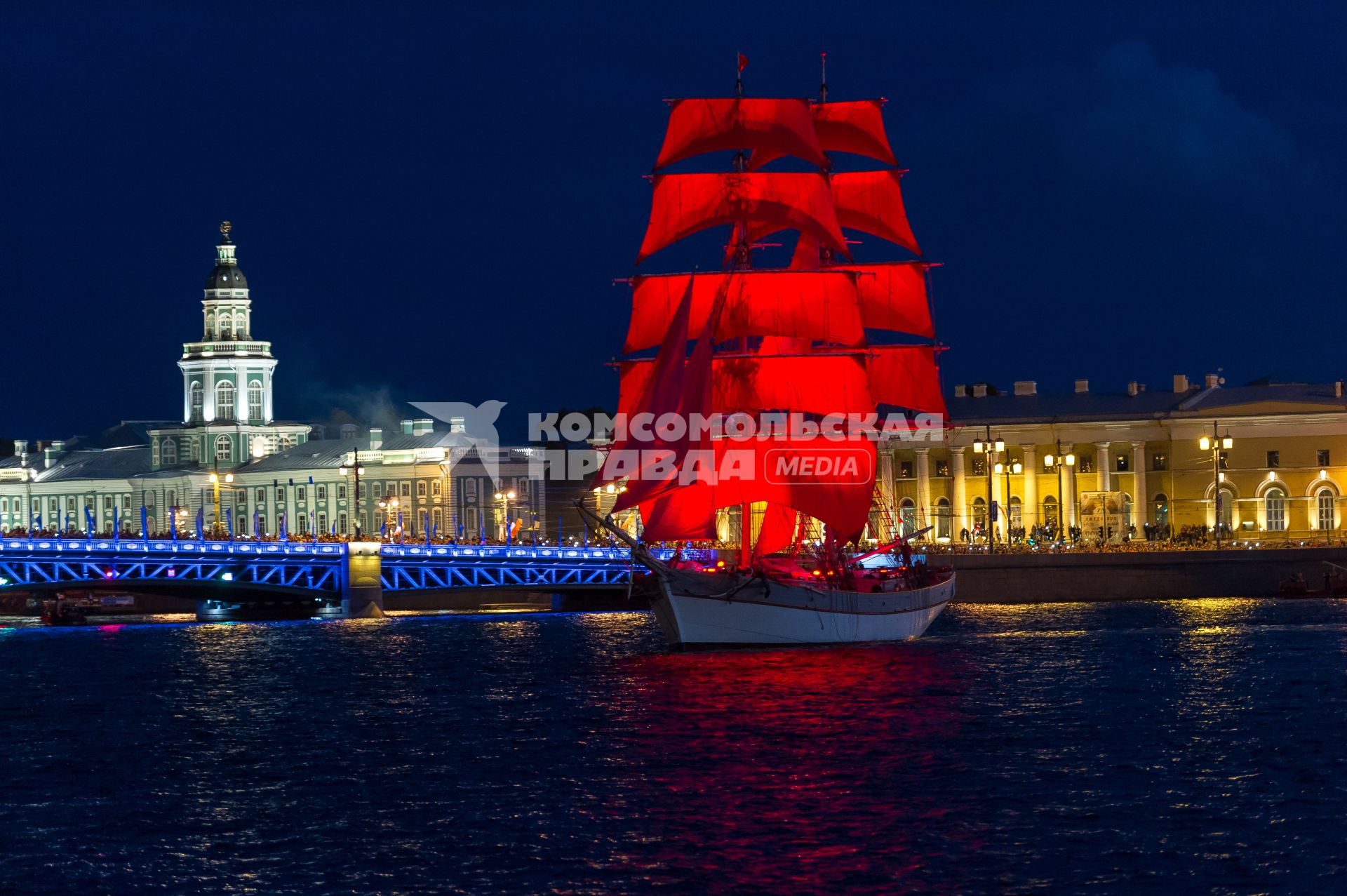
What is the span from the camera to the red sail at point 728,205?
66.8 m

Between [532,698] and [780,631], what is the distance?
509 inches

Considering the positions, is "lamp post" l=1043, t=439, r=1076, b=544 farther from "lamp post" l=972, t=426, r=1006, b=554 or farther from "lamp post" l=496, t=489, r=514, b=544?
"lamp post" l=496, t=489, r=514, b=544

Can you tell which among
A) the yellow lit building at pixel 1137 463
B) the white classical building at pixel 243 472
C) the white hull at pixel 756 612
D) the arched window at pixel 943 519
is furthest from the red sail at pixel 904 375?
the white classical building at pixel 243 472

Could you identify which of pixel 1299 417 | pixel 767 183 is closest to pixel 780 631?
pixel 767 183

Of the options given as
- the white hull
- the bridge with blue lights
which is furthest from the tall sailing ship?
the bridge with blue lights

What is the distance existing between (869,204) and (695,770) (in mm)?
39681

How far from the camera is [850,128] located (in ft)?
247

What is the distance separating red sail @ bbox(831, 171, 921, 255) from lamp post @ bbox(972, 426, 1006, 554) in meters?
21.6

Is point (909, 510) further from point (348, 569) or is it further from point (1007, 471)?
point (348, 569)

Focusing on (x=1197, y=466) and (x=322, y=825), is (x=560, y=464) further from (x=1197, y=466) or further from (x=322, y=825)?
(x=322, y=825)

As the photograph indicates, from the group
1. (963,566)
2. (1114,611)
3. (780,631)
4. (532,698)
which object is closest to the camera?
(532,698)

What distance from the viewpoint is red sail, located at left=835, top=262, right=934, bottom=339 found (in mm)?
74062

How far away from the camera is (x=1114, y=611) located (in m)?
79.0

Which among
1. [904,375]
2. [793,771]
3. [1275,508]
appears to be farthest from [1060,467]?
[793,771]
